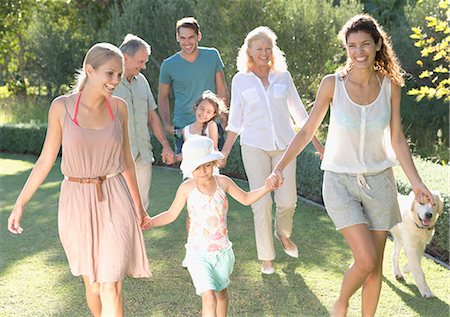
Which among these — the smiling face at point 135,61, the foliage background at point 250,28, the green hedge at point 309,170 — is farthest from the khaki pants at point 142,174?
the foliage background at point 250,28

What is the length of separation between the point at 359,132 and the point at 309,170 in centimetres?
606

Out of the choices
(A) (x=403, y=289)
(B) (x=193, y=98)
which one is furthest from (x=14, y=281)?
(A) (x=403, y=289)

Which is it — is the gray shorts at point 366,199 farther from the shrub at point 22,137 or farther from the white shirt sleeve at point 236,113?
the shrub at point 22,137

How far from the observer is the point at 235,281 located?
686 centimetres

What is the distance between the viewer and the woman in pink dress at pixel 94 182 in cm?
475

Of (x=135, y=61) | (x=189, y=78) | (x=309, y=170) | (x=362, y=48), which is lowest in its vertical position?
(x=309, y=170)

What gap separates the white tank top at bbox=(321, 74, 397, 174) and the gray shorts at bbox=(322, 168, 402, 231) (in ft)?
0.20

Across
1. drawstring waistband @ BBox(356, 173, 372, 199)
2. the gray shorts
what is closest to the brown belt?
the gray shorts

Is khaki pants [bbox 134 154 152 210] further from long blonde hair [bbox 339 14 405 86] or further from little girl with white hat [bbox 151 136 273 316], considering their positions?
long blonde hair [bbox 339 14 405 86]

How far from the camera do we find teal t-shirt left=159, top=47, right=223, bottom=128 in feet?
25.3

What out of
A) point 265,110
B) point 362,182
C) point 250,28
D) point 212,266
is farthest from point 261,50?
point 250,28

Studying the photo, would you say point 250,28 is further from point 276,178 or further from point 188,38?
point 276,178

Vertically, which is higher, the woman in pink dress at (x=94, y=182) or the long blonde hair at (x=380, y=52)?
the long blonde hair at (x=380, y=52)

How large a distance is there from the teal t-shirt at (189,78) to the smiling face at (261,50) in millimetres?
851
